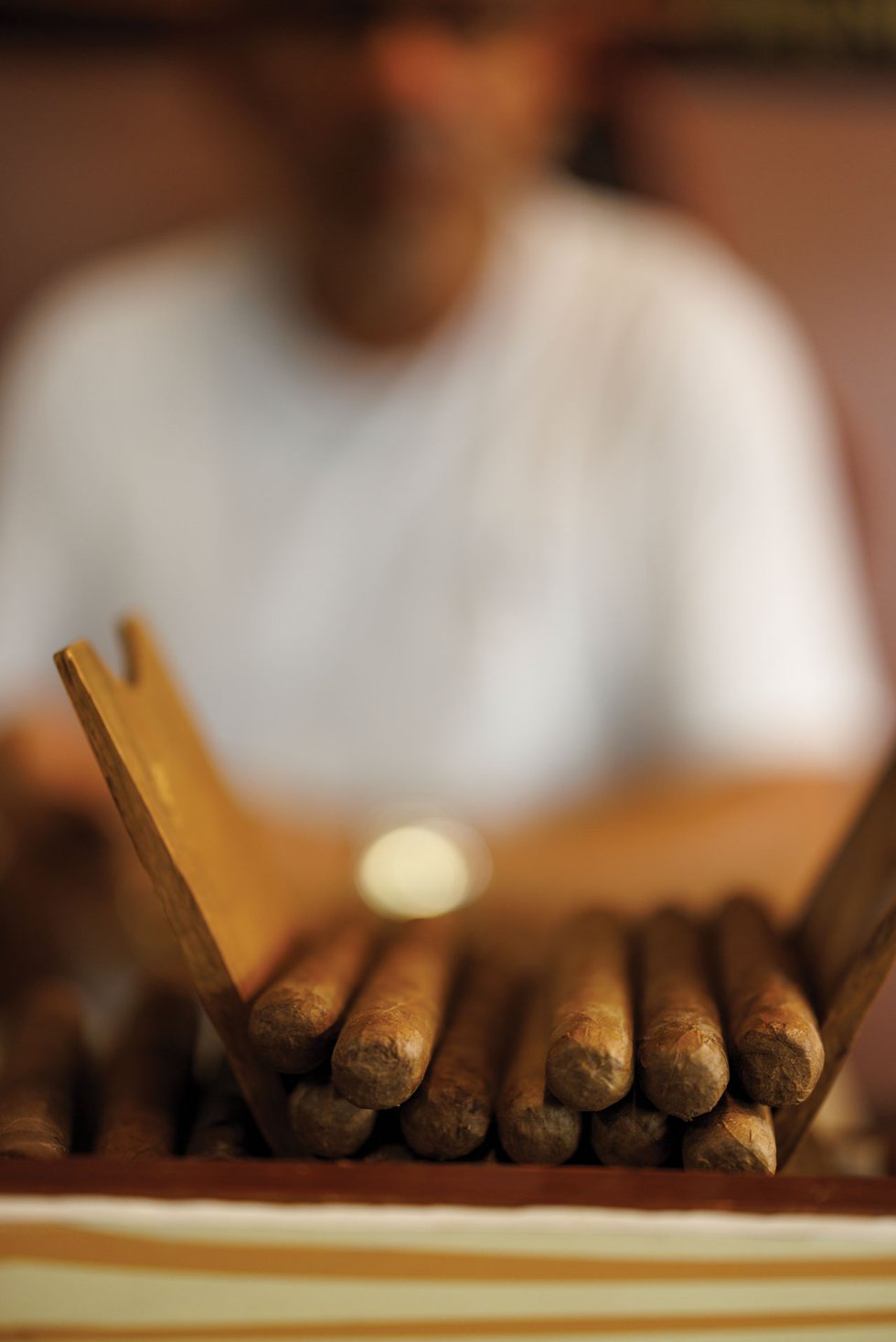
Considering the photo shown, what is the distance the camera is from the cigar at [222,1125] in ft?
1.40

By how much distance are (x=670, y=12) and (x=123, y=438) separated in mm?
1068

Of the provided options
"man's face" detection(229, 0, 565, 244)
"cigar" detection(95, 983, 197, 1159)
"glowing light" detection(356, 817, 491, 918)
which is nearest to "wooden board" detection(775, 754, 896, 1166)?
"cigar" detection(95, 983, 197, 1159)

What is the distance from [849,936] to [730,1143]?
11 cm

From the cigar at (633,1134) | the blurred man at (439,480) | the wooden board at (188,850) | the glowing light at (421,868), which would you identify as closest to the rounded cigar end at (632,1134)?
the cigar at (633,1134)

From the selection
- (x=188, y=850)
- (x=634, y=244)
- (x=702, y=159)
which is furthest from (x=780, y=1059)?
(x=702, y=159)

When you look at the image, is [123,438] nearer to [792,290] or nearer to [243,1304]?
[792,290]

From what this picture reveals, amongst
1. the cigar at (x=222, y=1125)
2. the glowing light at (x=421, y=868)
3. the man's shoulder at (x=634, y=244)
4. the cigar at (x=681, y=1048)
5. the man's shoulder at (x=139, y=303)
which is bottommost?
the glowing light at (x=421, y=868)

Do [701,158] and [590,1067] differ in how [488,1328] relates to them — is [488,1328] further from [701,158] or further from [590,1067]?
[701,158]

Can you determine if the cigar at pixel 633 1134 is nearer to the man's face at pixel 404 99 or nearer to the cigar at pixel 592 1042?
the cigar at pixel 592 1042

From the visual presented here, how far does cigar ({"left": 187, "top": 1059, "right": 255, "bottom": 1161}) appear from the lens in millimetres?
428

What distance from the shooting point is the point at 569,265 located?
65.9 inches

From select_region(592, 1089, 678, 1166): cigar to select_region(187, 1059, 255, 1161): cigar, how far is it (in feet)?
0.42

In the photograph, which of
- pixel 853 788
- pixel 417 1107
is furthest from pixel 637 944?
pixel 853 788

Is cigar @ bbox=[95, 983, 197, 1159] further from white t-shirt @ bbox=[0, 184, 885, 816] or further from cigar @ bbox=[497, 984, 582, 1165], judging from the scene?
white t-shirt @ bbox=[0, 184, 885, 816]
